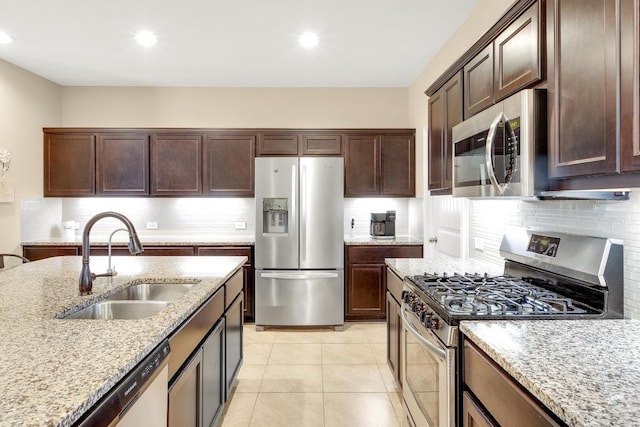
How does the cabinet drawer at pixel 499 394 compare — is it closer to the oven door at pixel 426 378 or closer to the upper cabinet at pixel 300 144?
the oven door at pixel 426 378

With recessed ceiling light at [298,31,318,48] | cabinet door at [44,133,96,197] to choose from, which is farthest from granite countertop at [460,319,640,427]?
cabinet door at [44,133,96,197]

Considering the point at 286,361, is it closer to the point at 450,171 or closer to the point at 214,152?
the point at 450,171

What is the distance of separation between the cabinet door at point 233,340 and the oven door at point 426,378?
42.6 inches

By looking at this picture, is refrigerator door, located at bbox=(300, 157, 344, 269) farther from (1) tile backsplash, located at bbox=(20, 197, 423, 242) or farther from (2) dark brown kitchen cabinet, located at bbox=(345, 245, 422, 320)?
(1) tile backsplash, located at bbox=(20, 197, 423, 242)

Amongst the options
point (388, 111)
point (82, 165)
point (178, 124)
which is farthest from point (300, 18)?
point (82, 165)

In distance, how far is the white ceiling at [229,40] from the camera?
2783 mm

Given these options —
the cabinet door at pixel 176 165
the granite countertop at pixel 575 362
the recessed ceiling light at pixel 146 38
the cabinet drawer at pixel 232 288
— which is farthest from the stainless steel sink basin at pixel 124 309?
the cabinet door at pixel 176 165

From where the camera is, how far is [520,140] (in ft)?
4.90

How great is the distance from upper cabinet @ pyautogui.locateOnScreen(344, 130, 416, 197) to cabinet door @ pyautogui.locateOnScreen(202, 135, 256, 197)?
1131 millimetres

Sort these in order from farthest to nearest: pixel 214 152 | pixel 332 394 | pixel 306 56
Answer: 1. pixel 214 152
2. pixel 306 56
3. pixel 332 394

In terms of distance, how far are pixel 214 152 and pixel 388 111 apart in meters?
2.22

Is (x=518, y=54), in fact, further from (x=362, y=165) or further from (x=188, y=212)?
(x=188, y=212)

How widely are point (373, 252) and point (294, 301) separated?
102cm

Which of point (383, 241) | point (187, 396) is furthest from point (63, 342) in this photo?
point (383, 241)
